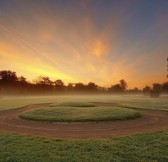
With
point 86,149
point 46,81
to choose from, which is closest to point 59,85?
point 46,81

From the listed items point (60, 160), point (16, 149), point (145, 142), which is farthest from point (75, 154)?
point (145, 142)

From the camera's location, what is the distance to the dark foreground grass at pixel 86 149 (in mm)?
9648

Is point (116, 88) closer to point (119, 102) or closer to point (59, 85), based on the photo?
point (59, 85)

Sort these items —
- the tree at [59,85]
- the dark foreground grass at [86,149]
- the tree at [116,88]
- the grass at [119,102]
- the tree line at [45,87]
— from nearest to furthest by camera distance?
the dark foreground grass at [86,149] → the grass at [119,102] → the tree line at [45,87] → the tree at [59,85] → the tree at [116,88]

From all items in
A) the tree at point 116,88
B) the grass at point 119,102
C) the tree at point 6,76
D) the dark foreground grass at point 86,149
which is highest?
the tree at point 6,76

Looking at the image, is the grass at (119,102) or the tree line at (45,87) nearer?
the grass at (119,102)

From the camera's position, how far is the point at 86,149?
35.5 feet

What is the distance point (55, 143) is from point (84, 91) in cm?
15402

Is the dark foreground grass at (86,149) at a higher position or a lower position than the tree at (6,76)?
lower

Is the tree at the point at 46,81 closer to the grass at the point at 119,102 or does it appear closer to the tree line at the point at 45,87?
the tree line at the point at 45,87

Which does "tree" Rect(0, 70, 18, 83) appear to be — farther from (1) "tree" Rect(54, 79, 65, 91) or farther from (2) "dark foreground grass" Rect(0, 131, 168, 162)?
(2) "dark foreground grass" Rect(0, 131, 168, 162)

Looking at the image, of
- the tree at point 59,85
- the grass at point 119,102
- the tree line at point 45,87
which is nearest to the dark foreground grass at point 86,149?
the grass at point 119,102

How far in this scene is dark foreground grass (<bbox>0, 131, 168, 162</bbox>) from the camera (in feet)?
31.7

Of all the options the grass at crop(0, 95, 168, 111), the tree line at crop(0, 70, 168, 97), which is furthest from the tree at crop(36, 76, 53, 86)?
the grass at crop(0, 95, 168, 111)
